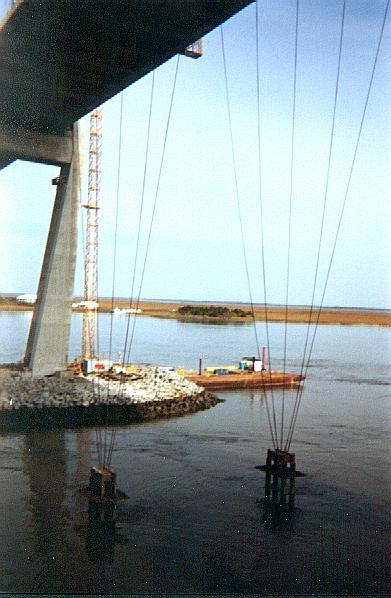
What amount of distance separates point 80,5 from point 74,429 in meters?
9.05

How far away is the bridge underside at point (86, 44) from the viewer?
11.3 metres

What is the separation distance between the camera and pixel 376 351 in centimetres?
4450

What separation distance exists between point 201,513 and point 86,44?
803cm

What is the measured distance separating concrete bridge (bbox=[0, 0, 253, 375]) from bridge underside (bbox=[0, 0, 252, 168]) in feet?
0.06

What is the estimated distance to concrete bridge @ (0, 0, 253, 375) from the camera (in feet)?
37.4

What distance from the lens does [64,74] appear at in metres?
13.8

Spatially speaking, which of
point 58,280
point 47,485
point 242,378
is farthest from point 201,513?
point 242,378

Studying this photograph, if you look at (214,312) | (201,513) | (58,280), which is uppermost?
(58,280)

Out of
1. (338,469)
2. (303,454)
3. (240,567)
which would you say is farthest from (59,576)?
(303,454)

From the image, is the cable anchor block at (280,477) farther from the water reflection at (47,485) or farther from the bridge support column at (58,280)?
the bridge support column at (58,280)

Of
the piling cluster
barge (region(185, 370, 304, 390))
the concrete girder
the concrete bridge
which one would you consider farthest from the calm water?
the concrete girder

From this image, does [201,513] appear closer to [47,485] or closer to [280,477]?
[280,477]

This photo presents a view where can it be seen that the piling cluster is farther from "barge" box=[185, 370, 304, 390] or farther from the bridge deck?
the bridge deck

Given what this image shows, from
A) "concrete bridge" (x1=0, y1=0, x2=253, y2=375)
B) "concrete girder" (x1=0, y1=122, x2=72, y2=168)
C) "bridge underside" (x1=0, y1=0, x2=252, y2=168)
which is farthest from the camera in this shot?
"concrete girder" (x1=0, y1=122, x2=72, y2=168)
